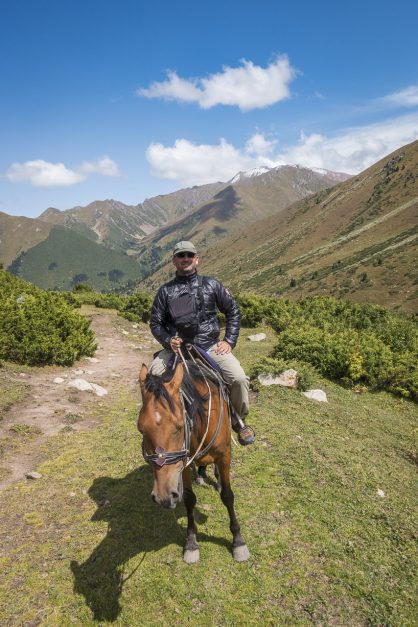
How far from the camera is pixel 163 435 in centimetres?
398

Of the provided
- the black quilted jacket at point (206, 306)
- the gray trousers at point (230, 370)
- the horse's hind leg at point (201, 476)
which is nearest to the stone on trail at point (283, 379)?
the horse's hind leg at point (201, 476)

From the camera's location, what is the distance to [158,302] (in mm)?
6324

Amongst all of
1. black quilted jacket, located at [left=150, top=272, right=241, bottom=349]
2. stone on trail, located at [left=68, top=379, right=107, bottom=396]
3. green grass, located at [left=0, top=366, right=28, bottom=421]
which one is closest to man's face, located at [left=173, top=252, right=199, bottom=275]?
black quilted jacket, located at [left=150, top=272, right=241, bottom=349]

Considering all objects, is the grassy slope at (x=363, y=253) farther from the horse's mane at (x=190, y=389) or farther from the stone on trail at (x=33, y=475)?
the stone on trail at (x=33, y=475)

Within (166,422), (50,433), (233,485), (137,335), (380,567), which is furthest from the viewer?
(137,335)

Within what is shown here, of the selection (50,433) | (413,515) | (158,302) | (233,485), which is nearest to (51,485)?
(50,433)

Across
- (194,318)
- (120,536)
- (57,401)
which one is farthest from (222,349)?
(57,401)

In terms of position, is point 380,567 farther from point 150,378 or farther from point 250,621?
point 150,378

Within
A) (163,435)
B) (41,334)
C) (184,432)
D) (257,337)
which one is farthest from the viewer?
(257,337)

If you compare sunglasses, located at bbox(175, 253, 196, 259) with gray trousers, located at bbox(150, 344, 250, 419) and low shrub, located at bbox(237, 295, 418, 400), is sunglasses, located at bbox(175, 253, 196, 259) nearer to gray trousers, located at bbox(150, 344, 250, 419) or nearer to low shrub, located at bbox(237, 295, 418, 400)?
gray trousers, located at bbox(150, 344, 250, 419)

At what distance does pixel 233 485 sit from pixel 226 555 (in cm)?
169

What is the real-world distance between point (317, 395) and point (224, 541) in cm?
707

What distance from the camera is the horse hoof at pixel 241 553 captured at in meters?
5.66

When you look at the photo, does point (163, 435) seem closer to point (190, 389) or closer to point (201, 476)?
point (190, 389)
